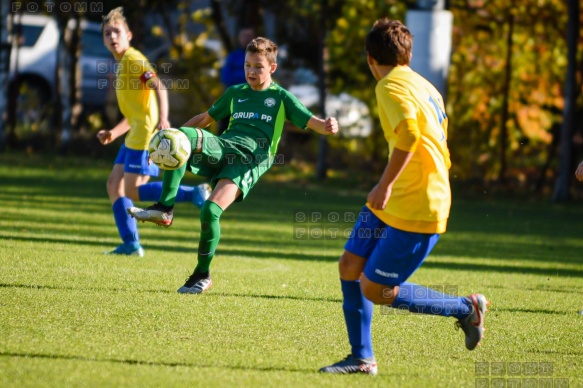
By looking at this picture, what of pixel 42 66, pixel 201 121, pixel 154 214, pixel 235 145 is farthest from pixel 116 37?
pixel 42 66

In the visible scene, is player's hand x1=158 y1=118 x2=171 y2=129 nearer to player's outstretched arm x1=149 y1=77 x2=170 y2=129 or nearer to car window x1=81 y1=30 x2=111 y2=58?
player's outstretched arm x1=149 y1=77 x2=170 y2=129

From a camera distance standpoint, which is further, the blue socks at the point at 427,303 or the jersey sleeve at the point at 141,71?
the jersey sleeve at the point at 141,71

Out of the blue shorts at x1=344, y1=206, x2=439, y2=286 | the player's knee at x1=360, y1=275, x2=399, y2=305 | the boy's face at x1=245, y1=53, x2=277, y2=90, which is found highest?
the boy's face at x1=245, y1=53, x2=277, y2=90

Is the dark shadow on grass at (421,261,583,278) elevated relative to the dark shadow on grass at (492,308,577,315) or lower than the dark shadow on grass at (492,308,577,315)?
lower

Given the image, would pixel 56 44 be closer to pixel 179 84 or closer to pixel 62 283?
pixel 179 84

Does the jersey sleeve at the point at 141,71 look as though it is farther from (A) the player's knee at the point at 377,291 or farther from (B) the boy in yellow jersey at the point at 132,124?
(A) the player's knee at the point at 377,291

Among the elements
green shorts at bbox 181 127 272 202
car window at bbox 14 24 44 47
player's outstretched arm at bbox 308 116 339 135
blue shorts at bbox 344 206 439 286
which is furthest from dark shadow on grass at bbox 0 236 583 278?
car window at bbox 14 24 44 47

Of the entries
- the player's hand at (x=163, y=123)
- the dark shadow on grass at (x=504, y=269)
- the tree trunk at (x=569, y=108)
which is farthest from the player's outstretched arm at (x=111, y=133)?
the tree trunk at (x=569, y=108)

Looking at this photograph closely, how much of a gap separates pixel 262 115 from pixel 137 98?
6.96 ft

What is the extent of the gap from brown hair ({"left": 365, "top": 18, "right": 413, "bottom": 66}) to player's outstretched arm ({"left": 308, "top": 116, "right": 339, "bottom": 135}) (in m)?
1.67

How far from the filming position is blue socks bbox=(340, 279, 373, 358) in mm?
5191

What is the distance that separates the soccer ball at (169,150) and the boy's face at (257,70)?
864mm

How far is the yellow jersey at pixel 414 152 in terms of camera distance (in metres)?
4.93

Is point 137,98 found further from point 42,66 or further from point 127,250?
point 42,66
